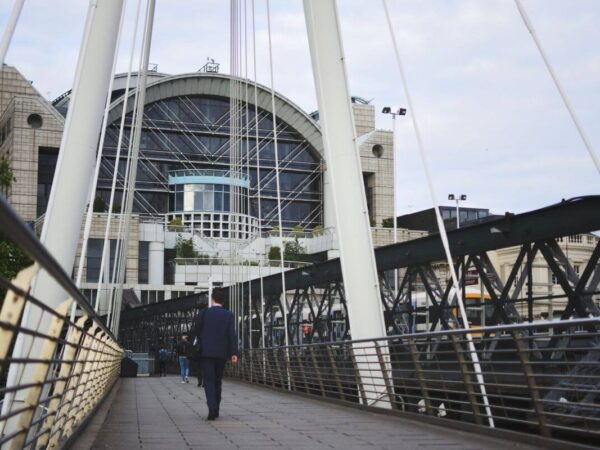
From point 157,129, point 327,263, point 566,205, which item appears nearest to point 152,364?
point 327,263

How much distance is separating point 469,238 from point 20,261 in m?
20.2

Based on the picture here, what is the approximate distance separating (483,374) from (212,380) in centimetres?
313

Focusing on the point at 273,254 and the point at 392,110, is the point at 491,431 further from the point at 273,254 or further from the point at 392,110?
the point at 273,254

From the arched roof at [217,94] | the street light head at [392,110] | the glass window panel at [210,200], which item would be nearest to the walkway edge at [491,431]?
the street light head at [392,110]

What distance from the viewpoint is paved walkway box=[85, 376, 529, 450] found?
844cm

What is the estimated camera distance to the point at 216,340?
1202cm

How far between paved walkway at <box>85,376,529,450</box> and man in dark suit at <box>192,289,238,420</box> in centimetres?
57

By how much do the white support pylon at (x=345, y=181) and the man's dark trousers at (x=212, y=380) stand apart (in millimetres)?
2821

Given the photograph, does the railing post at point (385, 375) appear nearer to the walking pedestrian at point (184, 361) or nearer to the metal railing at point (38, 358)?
the metal railing at point (38, 358)

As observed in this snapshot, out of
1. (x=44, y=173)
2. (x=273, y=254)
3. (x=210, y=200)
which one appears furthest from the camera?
(x=210, y=200)

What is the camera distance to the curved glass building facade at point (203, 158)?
9212cm

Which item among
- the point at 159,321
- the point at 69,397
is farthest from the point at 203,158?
the point at 69,397

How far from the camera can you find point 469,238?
21594mm

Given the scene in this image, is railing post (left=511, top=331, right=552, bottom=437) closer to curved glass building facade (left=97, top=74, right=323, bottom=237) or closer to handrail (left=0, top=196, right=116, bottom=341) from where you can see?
handrail (left=0, top=196, right=116, bottom=341)
